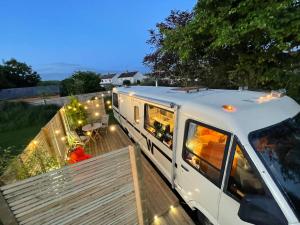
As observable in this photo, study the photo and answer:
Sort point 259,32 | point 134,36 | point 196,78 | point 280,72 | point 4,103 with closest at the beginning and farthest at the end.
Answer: point 259,32 → point 280,72 → point 196,78 → point 4,103 → point 134,36

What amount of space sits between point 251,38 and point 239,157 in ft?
17.3

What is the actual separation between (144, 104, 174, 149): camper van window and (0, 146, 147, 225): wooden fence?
1557 millimetres

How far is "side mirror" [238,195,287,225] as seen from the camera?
2086 mm

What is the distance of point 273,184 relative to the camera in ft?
7.34

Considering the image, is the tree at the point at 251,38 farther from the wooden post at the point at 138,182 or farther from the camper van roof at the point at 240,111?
the wooden post at the point at 138,182

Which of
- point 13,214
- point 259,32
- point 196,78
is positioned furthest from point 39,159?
point 196,78

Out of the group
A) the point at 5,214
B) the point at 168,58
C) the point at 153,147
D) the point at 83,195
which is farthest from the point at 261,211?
the point at 168,58

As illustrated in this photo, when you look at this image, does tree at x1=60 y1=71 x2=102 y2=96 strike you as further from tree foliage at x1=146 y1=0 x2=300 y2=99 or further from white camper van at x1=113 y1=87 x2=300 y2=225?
white camper van at x1=113 y1=87 x2=300 y2=225

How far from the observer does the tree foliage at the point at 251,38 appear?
5.25 m

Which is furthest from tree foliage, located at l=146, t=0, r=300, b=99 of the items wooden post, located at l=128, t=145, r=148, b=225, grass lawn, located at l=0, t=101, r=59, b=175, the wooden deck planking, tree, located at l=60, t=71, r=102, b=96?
tree, located at l=60, t=71, r=102, b=96

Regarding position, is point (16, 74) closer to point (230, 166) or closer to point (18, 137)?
point (18, 137)

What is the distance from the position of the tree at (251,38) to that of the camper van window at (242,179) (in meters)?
3.93

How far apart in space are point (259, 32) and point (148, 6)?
123749 millimetres

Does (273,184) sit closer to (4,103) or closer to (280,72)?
(280,72)
